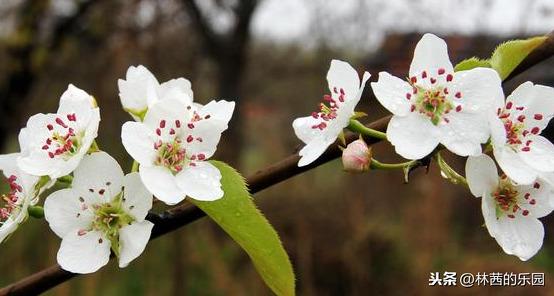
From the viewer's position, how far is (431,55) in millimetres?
837

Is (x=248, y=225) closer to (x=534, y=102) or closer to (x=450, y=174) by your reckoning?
(x=450, y=174)

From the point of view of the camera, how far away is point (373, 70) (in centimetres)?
655

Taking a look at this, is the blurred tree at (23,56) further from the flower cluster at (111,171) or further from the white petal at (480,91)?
the white petal at (480,91)

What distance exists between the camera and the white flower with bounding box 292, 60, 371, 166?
0.77 metres

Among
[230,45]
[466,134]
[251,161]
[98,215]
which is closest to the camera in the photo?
[466,134]

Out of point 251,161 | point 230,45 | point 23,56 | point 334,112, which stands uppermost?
point 334,112

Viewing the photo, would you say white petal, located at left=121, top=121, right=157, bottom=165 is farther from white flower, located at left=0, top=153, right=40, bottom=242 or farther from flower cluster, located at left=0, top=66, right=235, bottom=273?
white flower, located at left=0, top=153, right=40, bottom=242

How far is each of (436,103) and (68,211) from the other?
50 centimetres

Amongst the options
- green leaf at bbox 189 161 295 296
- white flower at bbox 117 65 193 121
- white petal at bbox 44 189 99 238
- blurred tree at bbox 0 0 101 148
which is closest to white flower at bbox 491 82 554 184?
green leaf at bbox 189 161 295 296

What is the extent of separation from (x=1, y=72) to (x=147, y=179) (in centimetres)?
520

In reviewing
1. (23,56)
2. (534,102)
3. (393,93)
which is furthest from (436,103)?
(23,56)

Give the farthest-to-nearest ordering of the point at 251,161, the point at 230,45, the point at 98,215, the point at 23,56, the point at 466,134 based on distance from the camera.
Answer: the point at 251,161, the point at 230,45, the point at 23,56, the point at 98,215, the point at 466,134

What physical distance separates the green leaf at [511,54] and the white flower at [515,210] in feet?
0.44

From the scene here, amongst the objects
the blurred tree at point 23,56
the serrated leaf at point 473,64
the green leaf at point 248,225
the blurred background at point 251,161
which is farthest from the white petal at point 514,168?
the blurred tree at point 23,56
